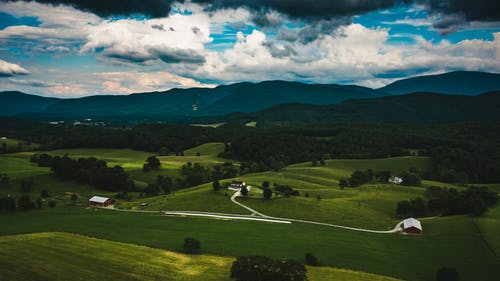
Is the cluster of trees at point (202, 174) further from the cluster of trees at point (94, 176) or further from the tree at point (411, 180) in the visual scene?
the tree at point (411, 180)

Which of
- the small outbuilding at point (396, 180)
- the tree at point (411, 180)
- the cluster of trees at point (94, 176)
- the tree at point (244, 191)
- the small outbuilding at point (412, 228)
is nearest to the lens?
the small outbuilding at point (412, 228)

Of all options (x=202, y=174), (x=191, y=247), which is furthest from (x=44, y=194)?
(x=191, y=247)

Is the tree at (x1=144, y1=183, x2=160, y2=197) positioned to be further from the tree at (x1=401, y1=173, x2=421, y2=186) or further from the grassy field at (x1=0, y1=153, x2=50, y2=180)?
the tree at (x1=401, y1=173, x2=421, y2=186)

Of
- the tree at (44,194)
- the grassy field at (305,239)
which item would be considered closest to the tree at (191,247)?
the grassy field at (305,239)

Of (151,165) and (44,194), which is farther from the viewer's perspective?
(151,165)

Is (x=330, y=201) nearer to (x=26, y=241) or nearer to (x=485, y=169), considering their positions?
(x=26, y=241)

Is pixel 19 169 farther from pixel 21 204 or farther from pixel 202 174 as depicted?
pixel 202 174

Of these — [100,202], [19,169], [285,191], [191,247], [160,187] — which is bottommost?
[160,187]
